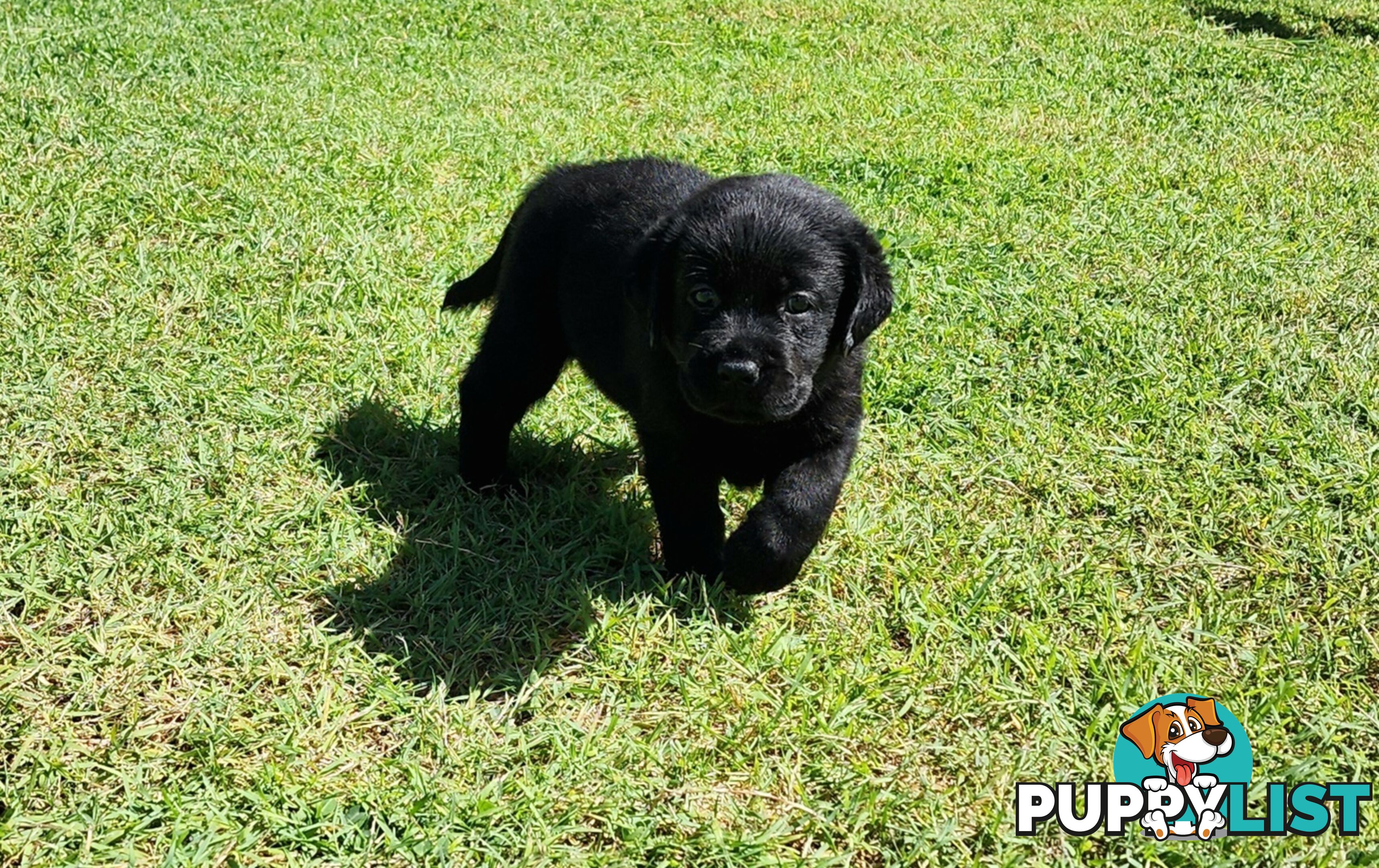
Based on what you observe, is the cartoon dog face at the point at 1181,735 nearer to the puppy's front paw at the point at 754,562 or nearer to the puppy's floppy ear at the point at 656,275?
the puppy's front paw at the point at 754,562

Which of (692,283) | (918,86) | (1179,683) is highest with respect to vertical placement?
(692,283)

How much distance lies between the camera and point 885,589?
3.62 metres

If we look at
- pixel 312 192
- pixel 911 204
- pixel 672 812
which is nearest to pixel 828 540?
pixel 672 812

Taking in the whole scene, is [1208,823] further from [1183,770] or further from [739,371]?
[739,371]

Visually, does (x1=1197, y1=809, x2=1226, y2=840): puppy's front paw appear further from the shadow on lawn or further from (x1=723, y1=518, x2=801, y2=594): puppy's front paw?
the shadow on lawn

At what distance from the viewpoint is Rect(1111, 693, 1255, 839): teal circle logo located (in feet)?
9.36

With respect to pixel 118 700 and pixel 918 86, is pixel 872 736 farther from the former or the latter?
pixel 918 86

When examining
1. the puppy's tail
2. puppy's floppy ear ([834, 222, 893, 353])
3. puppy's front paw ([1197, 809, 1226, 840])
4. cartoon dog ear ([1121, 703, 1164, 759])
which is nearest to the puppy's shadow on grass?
the puppy's tail

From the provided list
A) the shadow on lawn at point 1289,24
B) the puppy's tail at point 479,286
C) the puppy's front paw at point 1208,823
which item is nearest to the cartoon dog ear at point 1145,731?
the puppy's front paw at point 1208,823

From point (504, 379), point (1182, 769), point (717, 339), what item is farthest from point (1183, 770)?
point (504, 379)

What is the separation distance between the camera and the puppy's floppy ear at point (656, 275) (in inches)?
130

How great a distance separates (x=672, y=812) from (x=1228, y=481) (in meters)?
2.35

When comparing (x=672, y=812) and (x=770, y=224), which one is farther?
(x=770, y=224)

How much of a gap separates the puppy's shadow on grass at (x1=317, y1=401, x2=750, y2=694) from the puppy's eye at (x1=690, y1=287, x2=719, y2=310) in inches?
31.1
